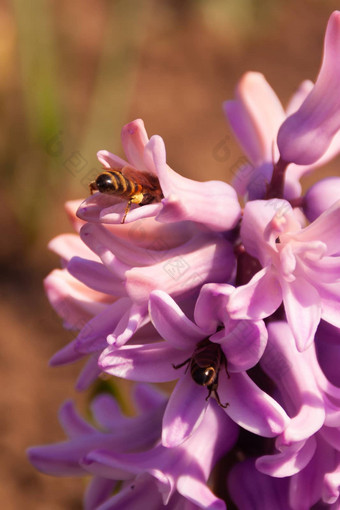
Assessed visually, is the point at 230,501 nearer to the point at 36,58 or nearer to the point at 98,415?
the point at 98,415

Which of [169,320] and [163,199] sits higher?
[163,199]

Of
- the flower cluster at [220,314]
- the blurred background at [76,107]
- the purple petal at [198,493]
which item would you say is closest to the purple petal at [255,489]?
the flower cluster at [220,314]

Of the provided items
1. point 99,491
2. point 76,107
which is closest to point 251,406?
point 99,491

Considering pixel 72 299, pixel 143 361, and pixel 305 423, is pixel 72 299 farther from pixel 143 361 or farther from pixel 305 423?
pixel 305 423

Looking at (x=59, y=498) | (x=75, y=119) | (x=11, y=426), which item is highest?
(x=75, y=119)

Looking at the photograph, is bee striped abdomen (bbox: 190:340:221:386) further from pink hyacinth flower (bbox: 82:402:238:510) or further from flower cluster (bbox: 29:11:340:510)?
pink hyacinth flower (bbox: 82:402:238:510)

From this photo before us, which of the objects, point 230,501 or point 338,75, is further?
point 230,501

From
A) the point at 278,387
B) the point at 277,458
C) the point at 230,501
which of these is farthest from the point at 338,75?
the point at 230,501
